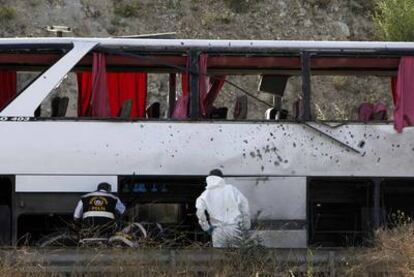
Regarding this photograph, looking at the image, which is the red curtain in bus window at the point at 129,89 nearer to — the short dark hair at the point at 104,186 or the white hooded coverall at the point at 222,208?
the short dark hair at the point at 104,186

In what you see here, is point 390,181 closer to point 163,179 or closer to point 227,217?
point 227,217

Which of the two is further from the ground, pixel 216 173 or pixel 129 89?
pixel 129 89

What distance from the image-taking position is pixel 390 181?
9102 mm

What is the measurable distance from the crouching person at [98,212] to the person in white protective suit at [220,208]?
Answer: 948mm

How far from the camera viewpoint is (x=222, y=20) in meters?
30.5

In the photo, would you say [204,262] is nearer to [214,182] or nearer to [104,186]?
[214,182]

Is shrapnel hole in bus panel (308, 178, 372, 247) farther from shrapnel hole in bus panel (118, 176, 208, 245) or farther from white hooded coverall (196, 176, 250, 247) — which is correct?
shrapnel hole in bus panel (118, 176, 208, 245)

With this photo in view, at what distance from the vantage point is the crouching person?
27.2 ft

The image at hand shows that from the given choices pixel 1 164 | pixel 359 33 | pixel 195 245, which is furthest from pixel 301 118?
pixel 359 33

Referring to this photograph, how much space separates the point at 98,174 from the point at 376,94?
21.0 meters

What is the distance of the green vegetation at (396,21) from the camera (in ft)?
98.7

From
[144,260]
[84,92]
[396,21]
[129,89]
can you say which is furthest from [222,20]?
[144,260]

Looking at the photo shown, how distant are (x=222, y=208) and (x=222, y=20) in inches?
893

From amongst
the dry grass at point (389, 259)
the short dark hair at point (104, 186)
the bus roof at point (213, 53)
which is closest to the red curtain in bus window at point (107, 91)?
the bus roof at point (213, 53)
